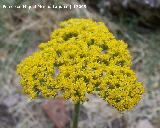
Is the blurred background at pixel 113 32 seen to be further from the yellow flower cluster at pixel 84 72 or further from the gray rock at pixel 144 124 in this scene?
the yellow flower cluster at pixel 84 72

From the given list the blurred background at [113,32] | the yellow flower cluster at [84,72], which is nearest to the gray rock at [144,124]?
the blurred background at [113,32]

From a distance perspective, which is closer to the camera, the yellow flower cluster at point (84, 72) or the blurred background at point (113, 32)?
the yellow flower cluster at point (84, 72)

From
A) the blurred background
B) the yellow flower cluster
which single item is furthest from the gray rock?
the yellow flower cluster

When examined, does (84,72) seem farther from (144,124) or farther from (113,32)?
(113,32)

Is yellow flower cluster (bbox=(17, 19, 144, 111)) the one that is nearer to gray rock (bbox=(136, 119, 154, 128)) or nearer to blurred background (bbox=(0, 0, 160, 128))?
blurred background (bbox=(0, 0, 160, 128))

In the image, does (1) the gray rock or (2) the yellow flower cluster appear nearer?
(2) the yellow flower cluster

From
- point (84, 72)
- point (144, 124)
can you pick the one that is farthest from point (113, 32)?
point (84, 72)
